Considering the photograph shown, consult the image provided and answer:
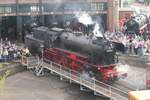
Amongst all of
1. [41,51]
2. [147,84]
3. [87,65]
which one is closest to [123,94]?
[147,84]

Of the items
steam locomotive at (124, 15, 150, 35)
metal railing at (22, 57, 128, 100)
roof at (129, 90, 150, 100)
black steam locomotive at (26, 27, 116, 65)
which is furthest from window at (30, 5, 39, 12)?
roof at (129, 90, 150, 100)

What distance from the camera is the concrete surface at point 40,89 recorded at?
26.7 m

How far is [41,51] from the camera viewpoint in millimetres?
32375

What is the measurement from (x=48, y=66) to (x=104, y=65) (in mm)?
5434

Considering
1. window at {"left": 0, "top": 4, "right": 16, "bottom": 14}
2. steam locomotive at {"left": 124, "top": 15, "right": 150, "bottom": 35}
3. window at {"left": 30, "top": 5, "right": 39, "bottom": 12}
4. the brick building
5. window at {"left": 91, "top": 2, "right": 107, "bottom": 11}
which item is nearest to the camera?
window at {"left": 0, "top": 4, "right": 16, "bottom": 14}

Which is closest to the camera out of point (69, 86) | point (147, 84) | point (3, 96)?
point (147, 84)

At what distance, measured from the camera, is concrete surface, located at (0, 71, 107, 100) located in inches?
1052

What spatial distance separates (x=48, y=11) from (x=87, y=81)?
15.9 meters

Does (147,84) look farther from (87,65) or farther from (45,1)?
(45,1)

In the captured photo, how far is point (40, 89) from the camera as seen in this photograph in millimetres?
28406

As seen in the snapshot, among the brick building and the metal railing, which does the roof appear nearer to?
the metal railing

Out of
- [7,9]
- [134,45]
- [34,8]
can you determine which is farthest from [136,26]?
[7,9]

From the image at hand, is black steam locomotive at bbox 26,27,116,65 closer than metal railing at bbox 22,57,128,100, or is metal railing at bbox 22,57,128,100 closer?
metal railing at bbox 22,57,128,100

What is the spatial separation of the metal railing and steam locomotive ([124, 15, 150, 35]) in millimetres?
12359
